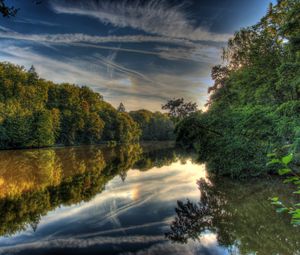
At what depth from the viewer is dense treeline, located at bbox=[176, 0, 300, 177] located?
36.3 feet

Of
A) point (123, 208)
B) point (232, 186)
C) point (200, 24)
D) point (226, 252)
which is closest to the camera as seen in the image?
point (226, 252)

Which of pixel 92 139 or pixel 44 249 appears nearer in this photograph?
pixel 44 249

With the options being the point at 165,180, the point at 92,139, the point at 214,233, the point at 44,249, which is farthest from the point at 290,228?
the point at 92,139

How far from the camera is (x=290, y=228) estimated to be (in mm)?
6887

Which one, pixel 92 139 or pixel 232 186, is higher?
pixel 92 139

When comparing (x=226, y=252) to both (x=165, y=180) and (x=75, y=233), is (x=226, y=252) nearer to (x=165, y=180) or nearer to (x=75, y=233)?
(x=75, y=233)

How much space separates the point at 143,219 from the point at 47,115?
47.3 metres

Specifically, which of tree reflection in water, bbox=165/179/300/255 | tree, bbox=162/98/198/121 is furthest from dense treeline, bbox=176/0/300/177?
tree reflection in water, bbox=165/179/300/255

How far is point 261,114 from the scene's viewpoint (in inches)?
483

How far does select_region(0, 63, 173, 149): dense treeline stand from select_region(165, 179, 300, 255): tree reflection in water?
42088mm

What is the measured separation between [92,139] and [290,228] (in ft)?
212

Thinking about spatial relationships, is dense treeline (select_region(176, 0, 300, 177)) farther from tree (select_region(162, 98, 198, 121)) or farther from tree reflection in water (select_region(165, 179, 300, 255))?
tree reflection in water (select_region(165, 179, 300, 255))

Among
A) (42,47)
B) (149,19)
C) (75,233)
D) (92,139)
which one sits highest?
(42,47)

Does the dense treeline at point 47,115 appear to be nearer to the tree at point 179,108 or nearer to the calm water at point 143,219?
the calm water at point 143,219
